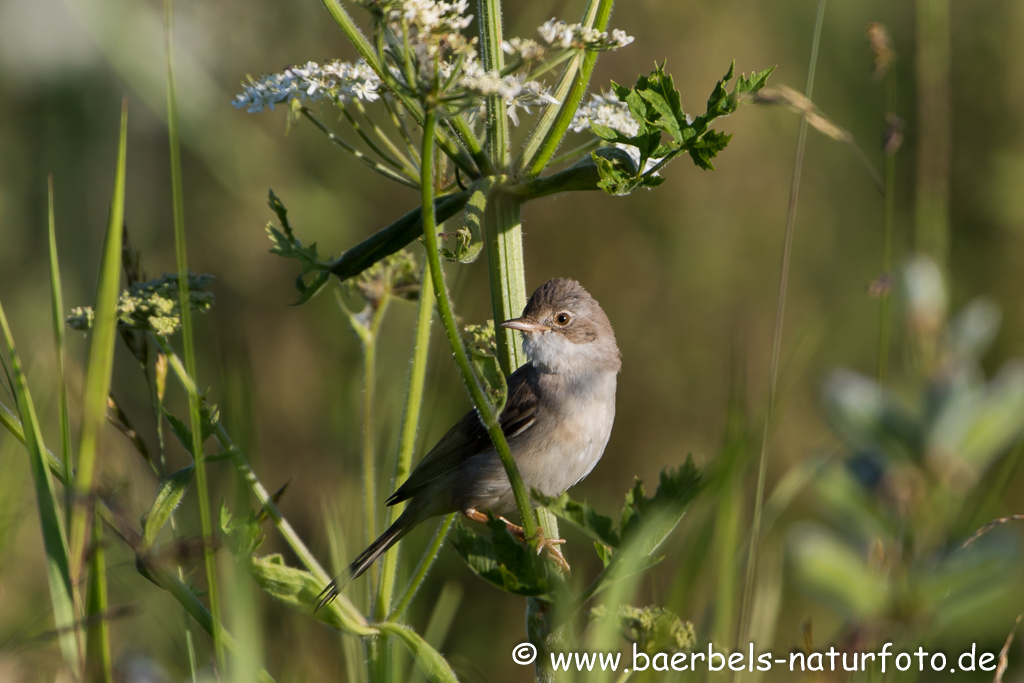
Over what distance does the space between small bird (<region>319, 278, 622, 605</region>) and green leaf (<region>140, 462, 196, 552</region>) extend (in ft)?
3.23

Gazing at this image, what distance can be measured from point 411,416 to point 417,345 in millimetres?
198

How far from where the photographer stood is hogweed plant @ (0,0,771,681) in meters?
1.56

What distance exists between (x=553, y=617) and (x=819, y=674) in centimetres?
99

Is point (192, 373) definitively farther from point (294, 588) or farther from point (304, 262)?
point (294, 588)

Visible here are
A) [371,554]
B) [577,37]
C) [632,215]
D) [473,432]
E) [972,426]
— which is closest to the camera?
[972,426]

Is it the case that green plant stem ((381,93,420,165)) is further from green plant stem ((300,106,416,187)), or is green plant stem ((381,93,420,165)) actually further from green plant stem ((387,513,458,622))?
green plant stem ((387,513,458,622))

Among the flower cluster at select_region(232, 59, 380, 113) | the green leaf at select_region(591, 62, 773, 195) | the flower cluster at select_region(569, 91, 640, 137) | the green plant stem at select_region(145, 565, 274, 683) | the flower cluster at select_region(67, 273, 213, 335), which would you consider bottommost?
the green plant stem at select_region(145, 565, 274, 683)

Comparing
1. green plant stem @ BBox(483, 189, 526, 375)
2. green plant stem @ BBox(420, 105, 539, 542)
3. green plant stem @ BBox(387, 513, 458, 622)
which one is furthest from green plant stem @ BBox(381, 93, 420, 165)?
green plant stem @ BBox(387, 513, 458, 622)

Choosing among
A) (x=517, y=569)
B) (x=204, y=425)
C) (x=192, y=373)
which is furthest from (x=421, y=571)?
(x=192, y=373)

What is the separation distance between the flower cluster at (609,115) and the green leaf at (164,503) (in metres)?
1.30

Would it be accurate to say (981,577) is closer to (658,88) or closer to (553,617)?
(553,617)

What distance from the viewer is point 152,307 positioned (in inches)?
83.9

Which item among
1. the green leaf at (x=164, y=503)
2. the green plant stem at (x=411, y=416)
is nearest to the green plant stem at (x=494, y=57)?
the green plant stem at (x=411, y=416)

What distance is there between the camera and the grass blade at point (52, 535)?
61.0 inches
